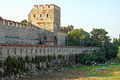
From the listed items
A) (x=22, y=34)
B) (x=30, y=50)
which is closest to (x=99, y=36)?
(x=22, y=34)

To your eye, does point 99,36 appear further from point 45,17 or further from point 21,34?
point 21,34

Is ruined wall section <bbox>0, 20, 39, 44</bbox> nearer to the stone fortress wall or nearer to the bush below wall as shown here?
the stone fortress wall

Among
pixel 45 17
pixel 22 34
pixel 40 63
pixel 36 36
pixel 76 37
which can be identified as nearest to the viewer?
pixel 40 63

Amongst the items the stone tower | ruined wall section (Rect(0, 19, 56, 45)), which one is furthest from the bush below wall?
the stone tower

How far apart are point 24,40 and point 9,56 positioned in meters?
16.1


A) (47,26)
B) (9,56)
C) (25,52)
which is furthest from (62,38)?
(9,56)

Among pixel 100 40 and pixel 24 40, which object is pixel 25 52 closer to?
pixel 24 40

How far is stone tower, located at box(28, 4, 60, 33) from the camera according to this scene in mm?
51969

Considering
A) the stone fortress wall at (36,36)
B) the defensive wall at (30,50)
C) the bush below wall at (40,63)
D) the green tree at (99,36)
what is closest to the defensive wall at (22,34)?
the stone fortress wall at (36,36)

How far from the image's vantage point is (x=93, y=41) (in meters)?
60.4

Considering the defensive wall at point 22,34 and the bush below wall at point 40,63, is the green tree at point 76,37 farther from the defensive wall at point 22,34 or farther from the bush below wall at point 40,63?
the bush below wall at point 40,63

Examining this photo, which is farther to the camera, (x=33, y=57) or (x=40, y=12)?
(x=40, y=12)

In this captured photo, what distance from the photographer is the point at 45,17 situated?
2092 inches

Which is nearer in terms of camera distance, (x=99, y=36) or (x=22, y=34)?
(x=22, y=34)
